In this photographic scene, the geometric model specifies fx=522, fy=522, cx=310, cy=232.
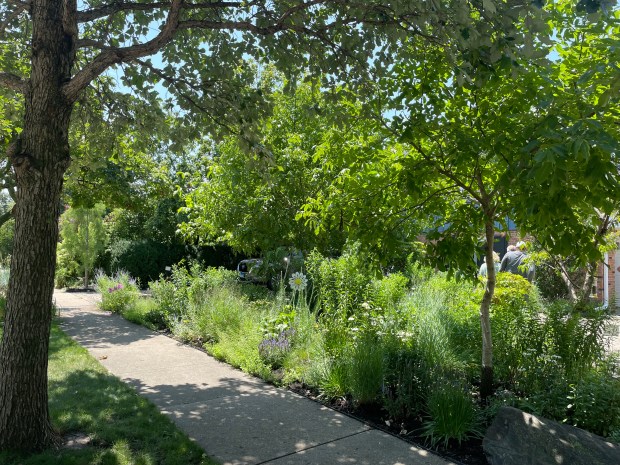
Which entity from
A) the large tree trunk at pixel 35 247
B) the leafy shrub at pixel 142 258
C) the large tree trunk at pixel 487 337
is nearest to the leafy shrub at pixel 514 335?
the large tree trunk at pixel 487 337

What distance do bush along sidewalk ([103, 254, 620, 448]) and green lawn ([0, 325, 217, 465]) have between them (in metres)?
1.79

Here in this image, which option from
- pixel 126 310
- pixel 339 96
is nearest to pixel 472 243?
pixel 339 96

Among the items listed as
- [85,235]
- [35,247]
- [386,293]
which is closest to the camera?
[35,247]

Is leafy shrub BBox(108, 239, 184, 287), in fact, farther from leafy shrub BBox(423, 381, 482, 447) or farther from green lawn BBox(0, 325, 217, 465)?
leafy shrub BBox(423, 381, 482, 447)

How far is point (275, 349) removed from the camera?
23.4 feet

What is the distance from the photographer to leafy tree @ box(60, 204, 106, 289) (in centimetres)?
2162

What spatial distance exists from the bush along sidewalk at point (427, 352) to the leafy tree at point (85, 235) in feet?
49.1

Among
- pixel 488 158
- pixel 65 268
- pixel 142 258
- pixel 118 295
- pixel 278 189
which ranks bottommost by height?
pixel 118 295

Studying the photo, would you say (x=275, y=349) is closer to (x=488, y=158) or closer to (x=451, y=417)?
(x=451, y=417)

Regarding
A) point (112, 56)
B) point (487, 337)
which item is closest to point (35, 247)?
point (112, 56)

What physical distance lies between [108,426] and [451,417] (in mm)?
3070

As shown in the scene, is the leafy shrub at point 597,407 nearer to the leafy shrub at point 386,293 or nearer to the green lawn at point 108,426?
the leafy shrub at point 386,293

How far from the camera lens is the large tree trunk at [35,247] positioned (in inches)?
161

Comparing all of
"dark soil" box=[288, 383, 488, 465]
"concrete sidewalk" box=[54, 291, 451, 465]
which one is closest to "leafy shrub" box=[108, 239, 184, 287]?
"concrete sidewalk" box=[54, 291, 451, 465]
